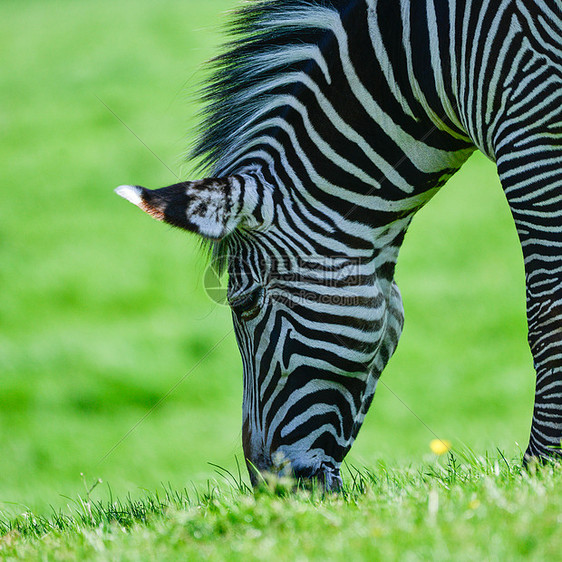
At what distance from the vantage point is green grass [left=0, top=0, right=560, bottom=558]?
527 inches

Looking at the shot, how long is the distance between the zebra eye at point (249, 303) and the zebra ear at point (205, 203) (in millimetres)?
392

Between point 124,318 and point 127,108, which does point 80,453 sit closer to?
point 124,318

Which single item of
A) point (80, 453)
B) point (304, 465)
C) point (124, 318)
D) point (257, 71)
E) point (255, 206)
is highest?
point (257, 71)

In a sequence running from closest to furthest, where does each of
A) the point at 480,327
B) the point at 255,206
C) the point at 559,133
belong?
the point at 559,133 → the point at 255,206 → the point at 480,327

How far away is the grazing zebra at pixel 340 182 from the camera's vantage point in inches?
150

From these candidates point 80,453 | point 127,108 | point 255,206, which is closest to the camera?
point 255,206

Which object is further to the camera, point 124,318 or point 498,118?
point 124,318

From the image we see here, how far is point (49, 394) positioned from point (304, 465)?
38.5 feet

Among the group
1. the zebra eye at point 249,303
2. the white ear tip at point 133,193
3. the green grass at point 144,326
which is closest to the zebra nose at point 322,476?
the zebra eye at point 249,303

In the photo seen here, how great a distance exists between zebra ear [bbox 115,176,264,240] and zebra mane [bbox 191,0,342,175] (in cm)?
43

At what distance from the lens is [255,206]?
159 inches

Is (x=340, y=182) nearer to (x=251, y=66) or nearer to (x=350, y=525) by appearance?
(x=251, y=66)

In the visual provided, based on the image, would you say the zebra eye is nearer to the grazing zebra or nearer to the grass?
the grazing zebra

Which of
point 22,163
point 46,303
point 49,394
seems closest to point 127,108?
point 22,163
